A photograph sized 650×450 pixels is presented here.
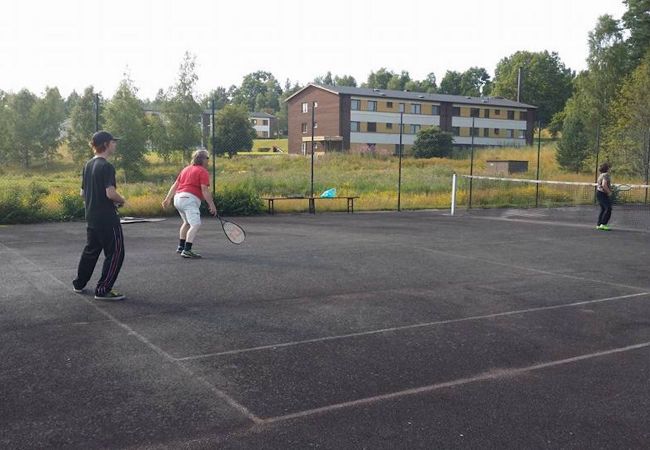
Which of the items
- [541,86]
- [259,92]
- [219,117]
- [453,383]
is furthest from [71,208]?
[259,92]

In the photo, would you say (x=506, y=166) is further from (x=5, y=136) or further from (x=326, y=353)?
(x=5, y=136)

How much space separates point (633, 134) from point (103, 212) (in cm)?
2568

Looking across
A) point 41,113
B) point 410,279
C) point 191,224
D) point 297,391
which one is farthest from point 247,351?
point 41,113

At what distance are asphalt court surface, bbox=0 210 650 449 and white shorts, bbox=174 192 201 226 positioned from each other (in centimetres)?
71

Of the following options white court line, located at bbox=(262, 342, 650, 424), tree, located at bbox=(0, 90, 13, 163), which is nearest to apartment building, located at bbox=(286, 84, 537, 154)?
tree, located at bbox=(0, 90, 13, 163)

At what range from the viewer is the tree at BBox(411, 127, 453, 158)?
6062cm

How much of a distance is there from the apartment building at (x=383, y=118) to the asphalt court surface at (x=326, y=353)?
185ft

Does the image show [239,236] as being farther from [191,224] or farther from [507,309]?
[507,309]

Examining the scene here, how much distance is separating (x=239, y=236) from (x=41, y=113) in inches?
2185

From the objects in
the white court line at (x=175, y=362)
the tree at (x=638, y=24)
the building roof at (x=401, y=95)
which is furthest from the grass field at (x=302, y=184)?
the building roof at (x=401, y=95)

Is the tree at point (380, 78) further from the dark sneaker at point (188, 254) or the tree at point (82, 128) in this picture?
the dark sneaker at point (188, 254)

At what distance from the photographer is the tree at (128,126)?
3328 cm

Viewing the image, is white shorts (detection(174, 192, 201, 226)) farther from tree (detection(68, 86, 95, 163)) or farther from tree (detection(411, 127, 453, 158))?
tree (detection(411, 127, 453, 158))

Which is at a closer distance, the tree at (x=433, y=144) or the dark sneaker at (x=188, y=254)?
the dark sneaker at (x=188, y=254)
